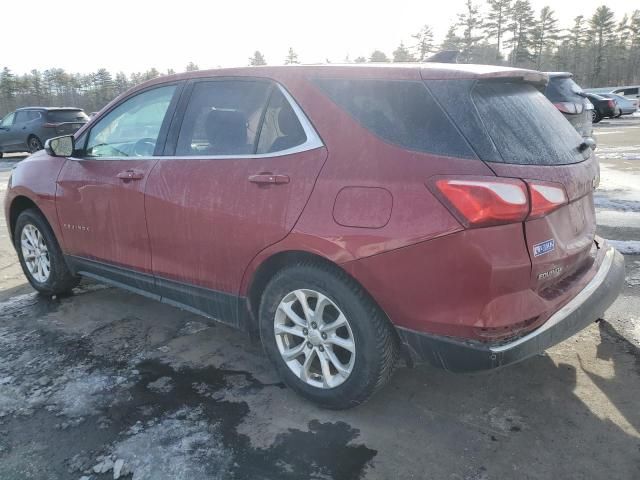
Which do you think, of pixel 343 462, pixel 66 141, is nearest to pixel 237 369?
pixel 343 462

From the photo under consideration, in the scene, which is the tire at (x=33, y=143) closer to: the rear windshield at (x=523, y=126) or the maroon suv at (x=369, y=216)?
the maroon suv at (x=369, y=216)

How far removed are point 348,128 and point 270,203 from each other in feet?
1.82

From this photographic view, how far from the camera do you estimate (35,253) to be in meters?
4.62

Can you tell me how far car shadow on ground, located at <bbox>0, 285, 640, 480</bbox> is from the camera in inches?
93.0

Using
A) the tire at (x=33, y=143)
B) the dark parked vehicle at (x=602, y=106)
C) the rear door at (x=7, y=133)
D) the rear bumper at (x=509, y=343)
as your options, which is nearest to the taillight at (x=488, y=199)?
the rear bumper at (x=509, y=343)

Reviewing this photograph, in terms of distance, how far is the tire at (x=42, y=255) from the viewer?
443cm

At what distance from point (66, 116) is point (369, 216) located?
17527mm

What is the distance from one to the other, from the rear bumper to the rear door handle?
941 millimetres

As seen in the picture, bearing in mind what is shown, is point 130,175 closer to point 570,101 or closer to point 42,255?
point 42,255

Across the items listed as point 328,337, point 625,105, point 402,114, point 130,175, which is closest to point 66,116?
point 130,175

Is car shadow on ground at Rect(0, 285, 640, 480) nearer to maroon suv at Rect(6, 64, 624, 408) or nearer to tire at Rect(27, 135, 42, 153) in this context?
maroon suv at Rect(6, 64, 624, 408)

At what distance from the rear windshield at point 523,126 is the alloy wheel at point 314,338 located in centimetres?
109

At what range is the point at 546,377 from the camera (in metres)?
3.03

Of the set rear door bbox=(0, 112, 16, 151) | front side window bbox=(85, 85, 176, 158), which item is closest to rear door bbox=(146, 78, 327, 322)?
front side window bbox=(85, 85, 176, 158)
